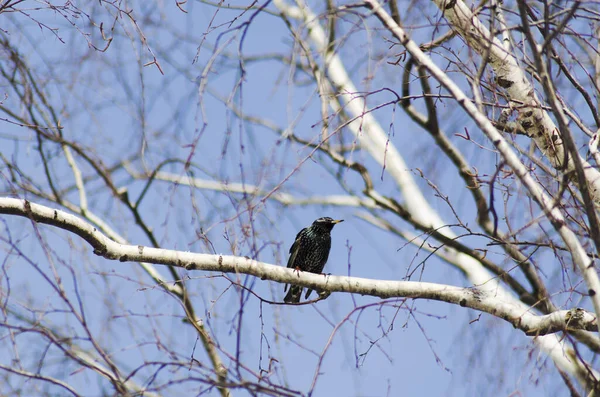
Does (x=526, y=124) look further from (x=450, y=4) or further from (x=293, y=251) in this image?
(x=293, y=251)

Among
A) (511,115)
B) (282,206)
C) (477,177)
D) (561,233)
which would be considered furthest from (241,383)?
(282,206)

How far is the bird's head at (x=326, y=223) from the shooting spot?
6.77 metres

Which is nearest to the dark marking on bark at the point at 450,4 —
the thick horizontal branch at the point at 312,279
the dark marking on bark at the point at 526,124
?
the dark marking on bark at the point at 526,124

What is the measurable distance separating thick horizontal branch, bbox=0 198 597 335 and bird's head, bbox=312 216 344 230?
119 inches

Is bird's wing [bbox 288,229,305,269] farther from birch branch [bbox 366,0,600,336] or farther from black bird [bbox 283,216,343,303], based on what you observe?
birch branch [bbox 366,0,600,336]

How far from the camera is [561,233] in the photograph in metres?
2.54

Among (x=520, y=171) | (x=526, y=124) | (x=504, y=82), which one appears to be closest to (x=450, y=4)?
(x=504, y=82)

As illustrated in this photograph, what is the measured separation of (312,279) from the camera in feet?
12.3

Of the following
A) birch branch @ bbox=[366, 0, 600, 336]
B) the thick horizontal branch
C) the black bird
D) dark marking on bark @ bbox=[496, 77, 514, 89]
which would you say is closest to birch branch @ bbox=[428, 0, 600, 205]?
dark marking on bark @ bbox=[496, 77, 514, 89]

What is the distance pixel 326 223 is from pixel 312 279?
3053mm

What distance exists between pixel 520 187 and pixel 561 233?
0.23 meters

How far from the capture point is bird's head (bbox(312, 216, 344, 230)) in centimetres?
677

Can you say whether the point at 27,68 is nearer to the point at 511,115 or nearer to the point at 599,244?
the point at 511,115

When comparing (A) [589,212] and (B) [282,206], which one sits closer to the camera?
(A) [589,212]
